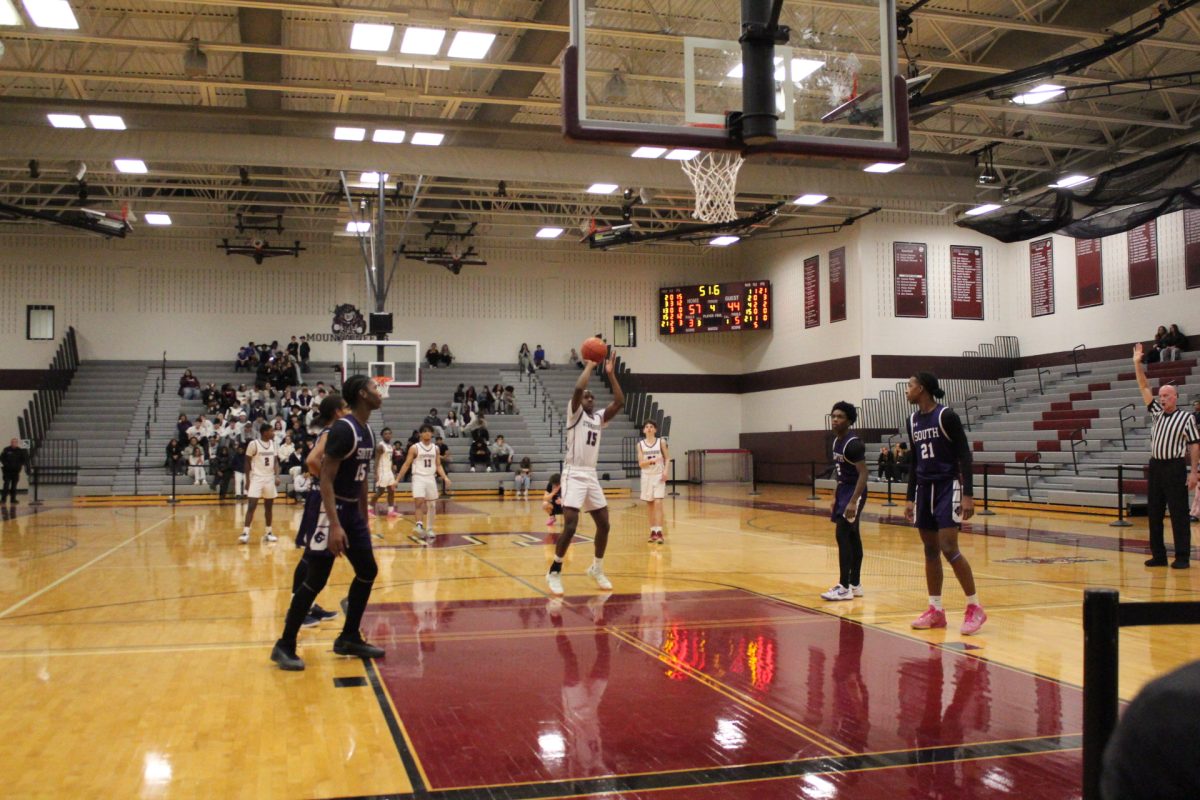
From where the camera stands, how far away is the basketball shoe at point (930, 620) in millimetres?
7594

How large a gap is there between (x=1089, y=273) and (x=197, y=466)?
24623mm

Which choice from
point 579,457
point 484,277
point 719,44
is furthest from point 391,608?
point 484,277

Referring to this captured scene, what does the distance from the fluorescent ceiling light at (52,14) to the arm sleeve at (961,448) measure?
15.0m

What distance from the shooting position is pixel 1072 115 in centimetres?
2091

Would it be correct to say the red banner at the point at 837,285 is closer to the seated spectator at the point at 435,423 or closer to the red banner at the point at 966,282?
the red banner at the point at 966,282

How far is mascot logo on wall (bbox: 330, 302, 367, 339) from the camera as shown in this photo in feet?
113

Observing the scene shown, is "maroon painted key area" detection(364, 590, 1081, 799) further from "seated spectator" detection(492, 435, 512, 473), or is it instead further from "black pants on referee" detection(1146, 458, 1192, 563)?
"seated spectator" detection(492, 435, 512, 473)

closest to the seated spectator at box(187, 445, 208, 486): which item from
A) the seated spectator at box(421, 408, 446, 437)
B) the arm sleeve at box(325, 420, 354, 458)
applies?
the seated spectator at box(421, 408, 446, 437)

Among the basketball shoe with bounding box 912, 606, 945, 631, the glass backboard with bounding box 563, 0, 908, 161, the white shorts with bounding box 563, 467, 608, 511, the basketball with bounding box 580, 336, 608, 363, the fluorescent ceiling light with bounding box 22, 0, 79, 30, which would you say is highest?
the fluorescent ceiling light with bounding box 22, 0, 79, 30

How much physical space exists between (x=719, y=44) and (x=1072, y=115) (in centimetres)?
1657

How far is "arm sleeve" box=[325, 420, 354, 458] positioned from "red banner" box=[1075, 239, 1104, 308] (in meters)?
24.5

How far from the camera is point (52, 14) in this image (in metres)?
16.0

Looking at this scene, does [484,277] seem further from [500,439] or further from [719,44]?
[719,44]

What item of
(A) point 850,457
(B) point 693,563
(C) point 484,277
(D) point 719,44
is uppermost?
(C) point 484,277
